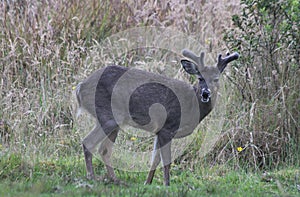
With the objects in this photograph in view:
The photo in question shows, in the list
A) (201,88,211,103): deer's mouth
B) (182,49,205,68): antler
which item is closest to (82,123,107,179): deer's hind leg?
(201,88,211,103): deer's mouth

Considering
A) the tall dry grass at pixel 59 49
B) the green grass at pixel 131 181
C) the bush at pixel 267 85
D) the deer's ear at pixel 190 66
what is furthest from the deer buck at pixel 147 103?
the bush at pixel 267 85

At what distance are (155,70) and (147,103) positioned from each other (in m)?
2.27

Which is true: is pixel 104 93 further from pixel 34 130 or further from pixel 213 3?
pixel 213 3

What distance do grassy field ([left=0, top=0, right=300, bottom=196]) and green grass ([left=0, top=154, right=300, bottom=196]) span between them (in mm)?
20

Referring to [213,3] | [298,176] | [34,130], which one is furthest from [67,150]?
[213,3]

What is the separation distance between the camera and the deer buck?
7.27 m

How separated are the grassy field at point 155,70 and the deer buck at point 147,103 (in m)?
0.45

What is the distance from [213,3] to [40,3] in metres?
3.57

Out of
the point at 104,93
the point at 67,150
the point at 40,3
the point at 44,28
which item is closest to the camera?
the point at 104,93

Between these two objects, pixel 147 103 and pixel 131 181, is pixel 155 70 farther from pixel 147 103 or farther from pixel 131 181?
pixel 131 181

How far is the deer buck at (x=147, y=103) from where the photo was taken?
727cm

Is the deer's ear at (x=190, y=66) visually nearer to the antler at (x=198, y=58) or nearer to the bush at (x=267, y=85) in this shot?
the antler at (x=198, y=58)

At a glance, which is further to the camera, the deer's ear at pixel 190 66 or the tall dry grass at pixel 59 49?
the tall dry grass at pixel 59 49

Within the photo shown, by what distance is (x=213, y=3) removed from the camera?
11.8 metres
